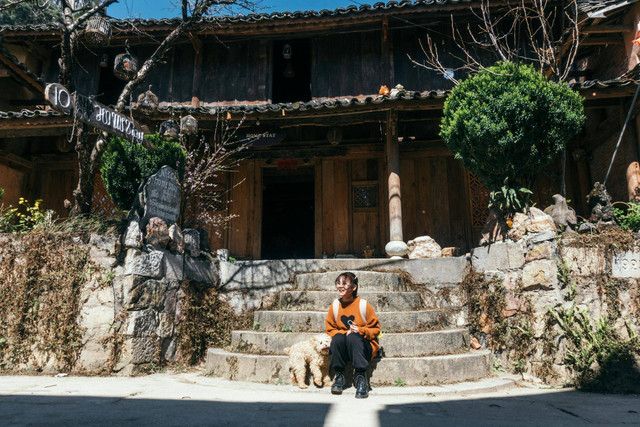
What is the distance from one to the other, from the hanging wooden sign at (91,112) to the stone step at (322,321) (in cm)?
300

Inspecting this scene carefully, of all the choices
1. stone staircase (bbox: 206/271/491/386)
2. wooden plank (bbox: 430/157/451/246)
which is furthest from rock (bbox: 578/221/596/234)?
wooden plank (bbox: 430/157/451/246)

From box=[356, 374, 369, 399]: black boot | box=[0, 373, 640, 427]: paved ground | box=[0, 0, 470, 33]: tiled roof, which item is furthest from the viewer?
box=[0, 0, 470, 33]: tiled roof

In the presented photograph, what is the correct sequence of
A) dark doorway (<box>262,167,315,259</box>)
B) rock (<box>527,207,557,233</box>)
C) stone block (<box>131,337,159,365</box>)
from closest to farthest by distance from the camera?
1. stone block (<box>131,337,159,365</box>)
2. rock (<box>527,207,557,233</box>)
3. dark doorway (<box>262,167,315,259</box>)

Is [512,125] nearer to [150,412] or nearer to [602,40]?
[150,412]

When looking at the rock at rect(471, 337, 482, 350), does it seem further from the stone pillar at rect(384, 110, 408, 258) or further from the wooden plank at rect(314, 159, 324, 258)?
the wooden plank at rect(314, 159, 324, 258)

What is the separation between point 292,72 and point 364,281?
6.82 metres

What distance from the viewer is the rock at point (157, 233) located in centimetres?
555

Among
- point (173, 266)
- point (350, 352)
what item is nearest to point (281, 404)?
point (350, 352)

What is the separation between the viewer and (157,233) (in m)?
5.61

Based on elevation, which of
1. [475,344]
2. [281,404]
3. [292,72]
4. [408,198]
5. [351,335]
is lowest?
[281,404]

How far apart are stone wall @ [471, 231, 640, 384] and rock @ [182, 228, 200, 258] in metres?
4.57

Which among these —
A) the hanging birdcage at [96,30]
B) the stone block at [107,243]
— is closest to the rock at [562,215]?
the stone block at [107,243]

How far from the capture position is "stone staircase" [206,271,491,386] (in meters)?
4.64

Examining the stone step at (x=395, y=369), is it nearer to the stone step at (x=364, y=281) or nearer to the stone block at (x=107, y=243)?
the stone step at (x=364, y=281)
